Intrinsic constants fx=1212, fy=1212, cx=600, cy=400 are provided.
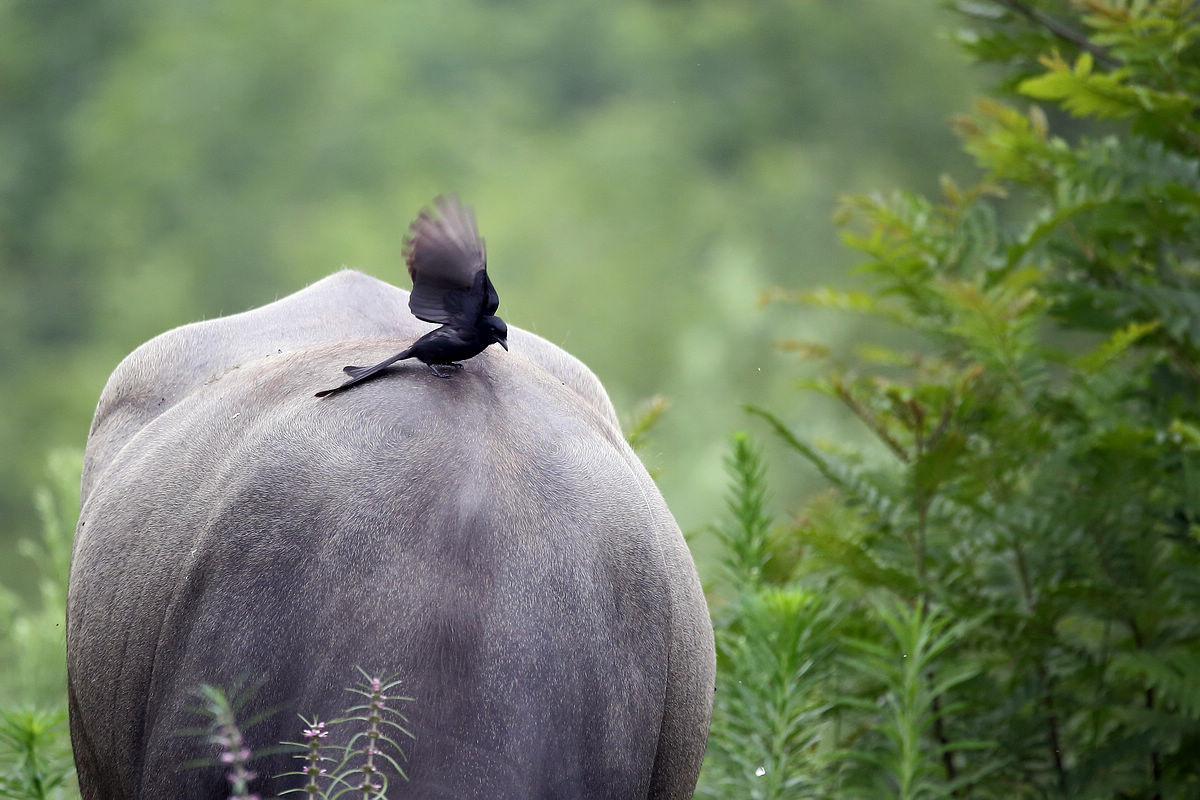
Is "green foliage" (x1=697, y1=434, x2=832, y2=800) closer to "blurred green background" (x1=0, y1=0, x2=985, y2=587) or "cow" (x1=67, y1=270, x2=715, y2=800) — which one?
"cow" (x1=67, y1=270, x2=715, y2=800)

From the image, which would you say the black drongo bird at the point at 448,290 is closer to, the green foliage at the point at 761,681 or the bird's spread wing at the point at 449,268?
the bird's spread wing at the point at 449,268

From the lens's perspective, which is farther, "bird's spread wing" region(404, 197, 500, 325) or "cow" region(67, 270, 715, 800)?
"bird's spread wing" region(404, 197, 500, 325)

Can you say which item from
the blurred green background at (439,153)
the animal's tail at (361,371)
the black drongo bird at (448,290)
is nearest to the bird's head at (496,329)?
the black drongo bird at (448,290)

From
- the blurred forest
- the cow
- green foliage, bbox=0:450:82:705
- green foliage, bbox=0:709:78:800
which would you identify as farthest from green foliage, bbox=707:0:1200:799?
green foliage, bbox=0:450:82:705

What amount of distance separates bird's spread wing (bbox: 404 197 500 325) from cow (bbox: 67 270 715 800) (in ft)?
0.38

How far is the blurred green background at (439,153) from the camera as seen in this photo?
48.0ft

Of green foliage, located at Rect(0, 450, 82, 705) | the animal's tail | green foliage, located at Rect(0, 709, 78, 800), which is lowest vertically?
green foliage, located at Rect(0, 450, 82, 705)

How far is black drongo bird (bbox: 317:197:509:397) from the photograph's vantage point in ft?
6.63

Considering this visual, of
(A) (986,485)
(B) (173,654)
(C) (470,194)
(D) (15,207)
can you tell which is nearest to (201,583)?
(B) (173,654)

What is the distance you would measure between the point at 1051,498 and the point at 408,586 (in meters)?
2.95

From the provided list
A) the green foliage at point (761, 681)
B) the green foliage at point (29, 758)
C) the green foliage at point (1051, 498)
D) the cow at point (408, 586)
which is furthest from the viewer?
the green foliage at point (1051, 498)

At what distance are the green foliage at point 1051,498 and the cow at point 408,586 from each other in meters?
1.54

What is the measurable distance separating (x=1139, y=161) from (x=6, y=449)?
13.6 meters

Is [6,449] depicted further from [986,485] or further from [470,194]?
[986,485]
